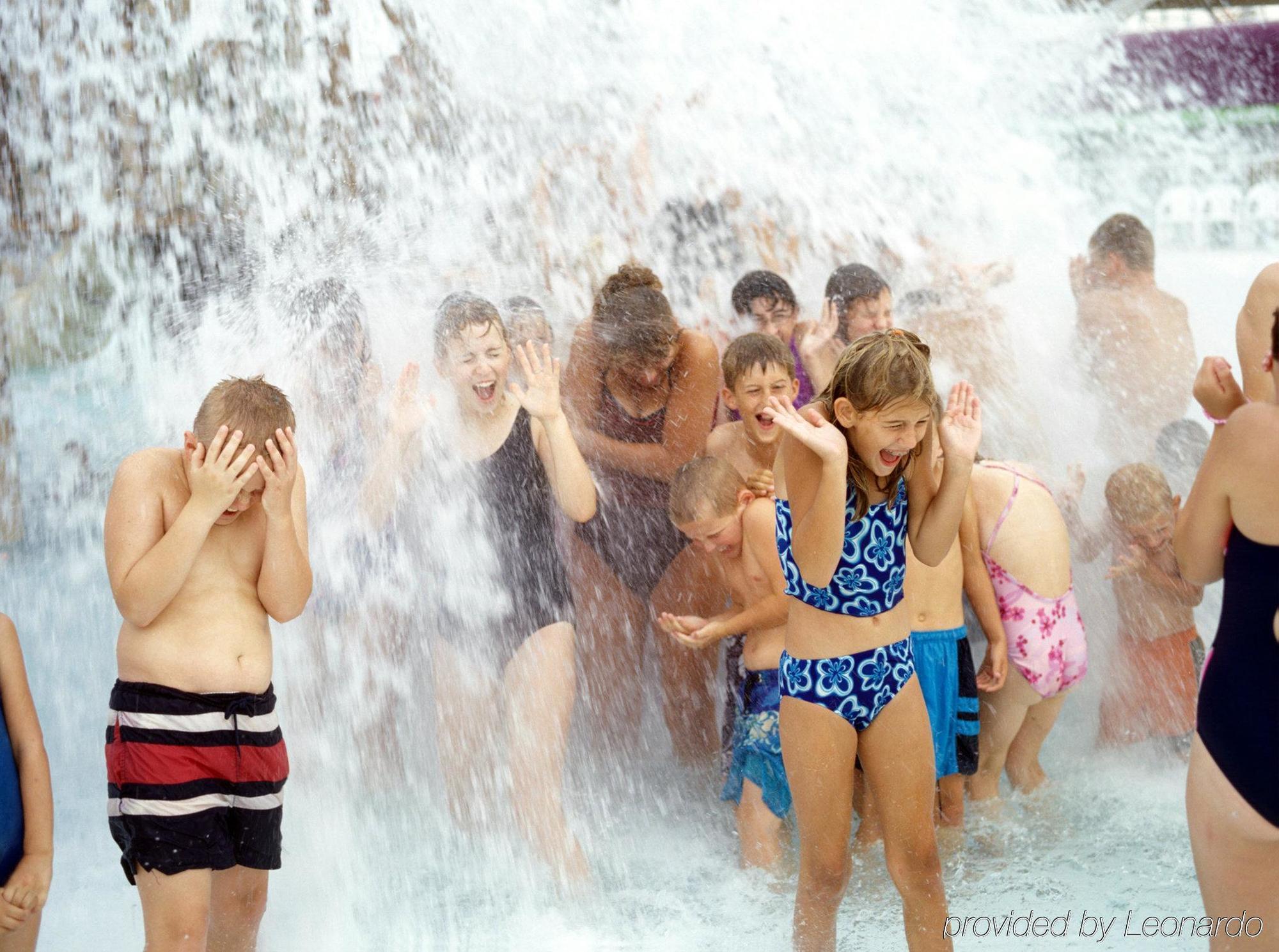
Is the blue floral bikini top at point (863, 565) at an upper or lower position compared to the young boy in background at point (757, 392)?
lower

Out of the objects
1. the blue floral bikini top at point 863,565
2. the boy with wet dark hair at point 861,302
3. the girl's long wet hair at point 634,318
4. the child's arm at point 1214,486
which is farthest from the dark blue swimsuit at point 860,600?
the boy with wet dark hair at point 861,302

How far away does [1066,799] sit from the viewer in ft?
12.4

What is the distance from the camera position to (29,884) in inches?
94.8

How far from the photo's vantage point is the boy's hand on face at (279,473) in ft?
8.63

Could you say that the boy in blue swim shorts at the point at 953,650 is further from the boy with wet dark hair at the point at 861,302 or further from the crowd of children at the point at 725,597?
the boy with wet dark hair at the point at 861,302

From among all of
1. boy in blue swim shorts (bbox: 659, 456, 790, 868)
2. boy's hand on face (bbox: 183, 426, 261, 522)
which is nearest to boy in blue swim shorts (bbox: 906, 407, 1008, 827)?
boy in blue swim shorts (bbox: 659, 456, 790, 868)

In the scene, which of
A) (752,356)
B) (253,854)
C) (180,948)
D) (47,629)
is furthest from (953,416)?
(47,629)

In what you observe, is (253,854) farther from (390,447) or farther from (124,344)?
(124,344)

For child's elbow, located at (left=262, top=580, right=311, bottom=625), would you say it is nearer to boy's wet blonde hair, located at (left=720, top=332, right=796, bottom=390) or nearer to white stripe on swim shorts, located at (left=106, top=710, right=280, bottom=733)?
white stripe on swim shorts, located at (left=106, top=710, right=280, bottom=733)

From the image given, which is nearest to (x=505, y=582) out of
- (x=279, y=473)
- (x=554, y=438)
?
(x=554, y=438)

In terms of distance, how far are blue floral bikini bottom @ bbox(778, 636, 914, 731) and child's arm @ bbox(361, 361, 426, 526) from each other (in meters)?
1.73

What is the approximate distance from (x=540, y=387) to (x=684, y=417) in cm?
59

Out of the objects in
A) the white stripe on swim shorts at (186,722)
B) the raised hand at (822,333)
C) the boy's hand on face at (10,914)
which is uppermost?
the raised hand at (822,333)

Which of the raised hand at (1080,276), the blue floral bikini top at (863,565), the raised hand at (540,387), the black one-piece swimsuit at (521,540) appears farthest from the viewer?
the raised hand at (1080,276)
